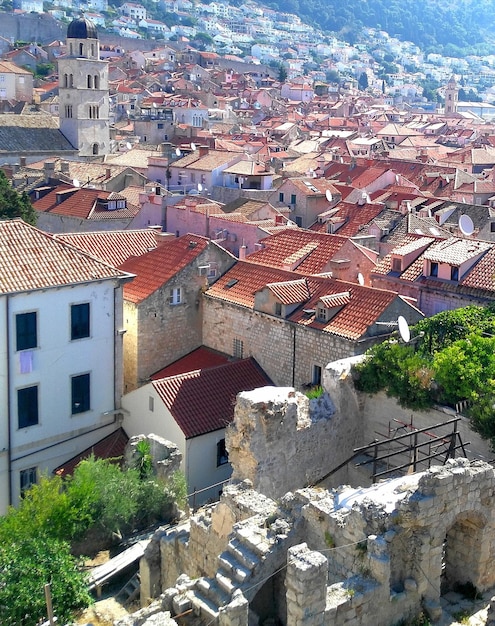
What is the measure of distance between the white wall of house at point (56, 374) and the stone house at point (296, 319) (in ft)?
14.0

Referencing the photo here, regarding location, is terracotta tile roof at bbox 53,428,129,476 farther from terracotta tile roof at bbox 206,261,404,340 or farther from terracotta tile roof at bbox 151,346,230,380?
terracotta tile roof at bbox 206,261,404,340

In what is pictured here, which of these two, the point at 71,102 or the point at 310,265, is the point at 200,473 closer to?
the point at 310,265

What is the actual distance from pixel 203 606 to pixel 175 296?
16.7 m

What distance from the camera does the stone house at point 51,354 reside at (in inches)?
955

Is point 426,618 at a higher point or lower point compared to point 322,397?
lower

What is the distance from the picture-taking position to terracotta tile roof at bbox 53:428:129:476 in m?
A: 25.6

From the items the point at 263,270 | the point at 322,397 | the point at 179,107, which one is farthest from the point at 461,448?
the point at 179,107

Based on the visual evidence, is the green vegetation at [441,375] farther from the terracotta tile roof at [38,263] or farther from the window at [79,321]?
the terracotta tile roof at [38,263]

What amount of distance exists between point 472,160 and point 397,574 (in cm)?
8105

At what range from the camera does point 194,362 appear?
2920cm

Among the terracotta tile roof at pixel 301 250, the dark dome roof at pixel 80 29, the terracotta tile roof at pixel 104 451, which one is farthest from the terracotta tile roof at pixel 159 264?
the dark dome roof at pixel 80 29

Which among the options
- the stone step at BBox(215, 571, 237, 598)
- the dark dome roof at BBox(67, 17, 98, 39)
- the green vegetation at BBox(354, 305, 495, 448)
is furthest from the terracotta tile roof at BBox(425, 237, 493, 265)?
the dark dome roof at BBox(67, 17, 98, 39)

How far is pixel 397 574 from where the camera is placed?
A: 47.6 ft

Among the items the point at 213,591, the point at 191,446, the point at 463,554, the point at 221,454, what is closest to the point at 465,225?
the point at 221,454
